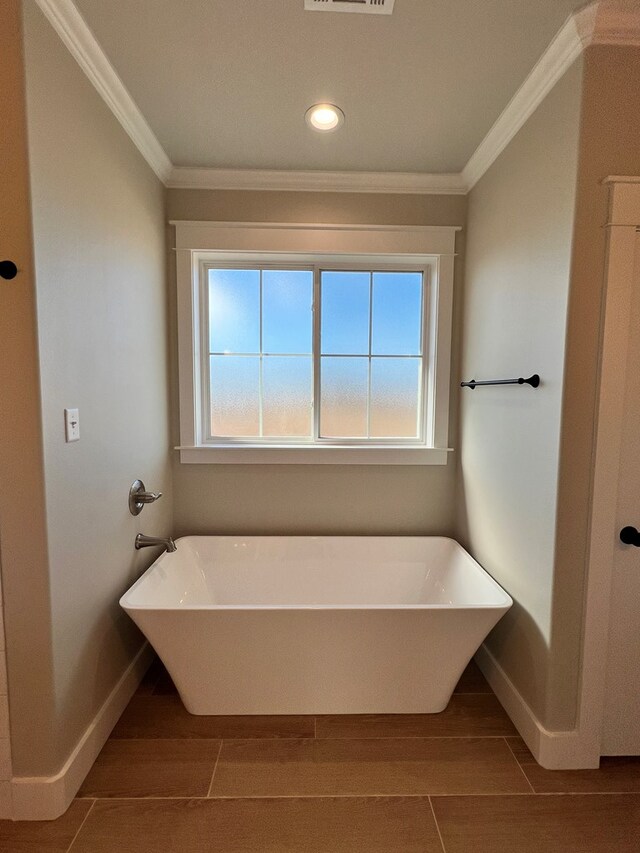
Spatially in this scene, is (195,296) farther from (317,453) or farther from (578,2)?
(578,2)

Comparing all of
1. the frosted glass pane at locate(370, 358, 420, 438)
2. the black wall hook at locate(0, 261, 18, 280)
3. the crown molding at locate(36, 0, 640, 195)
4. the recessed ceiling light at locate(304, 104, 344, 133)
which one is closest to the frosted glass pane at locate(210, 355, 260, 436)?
the frosted glass pane at locate(370, 358, 420, 438)

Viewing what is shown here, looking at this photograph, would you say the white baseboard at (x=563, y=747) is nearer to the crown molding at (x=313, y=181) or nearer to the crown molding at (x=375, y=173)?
the crown molding at (x=375, y=173)

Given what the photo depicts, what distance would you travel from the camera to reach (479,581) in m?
1.83

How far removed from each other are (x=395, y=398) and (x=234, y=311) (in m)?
1.06

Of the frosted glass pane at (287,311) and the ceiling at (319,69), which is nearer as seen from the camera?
the ceiling at (319,69)

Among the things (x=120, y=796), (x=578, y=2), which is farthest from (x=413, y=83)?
(x=120, y=796)

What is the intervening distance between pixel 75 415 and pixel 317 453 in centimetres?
124

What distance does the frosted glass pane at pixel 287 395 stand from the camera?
2404 mm

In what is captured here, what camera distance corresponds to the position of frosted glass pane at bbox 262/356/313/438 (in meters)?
2.40

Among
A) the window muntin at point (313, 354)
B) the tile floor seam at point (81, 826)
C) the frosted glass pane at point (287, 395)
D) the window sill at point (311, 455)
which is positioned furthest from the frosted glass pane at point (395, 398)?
the tile floor seam at point (81, 826)

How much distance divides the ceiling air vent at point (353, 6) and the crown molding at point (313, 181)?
864 millimetres

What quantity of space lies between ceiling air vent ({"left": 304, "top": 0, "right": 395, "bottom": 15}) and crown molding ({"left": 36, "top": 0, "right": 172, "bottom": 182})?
2.32 feet

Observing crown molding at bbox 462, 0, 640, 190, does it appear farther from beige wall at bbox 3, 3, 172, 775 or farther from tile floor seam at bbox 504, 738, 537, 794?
tile floor seam at bbox 504, 738, 537, 794

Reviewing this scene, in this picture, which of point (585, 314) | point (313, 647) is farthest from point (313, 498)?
point (585, 314)
